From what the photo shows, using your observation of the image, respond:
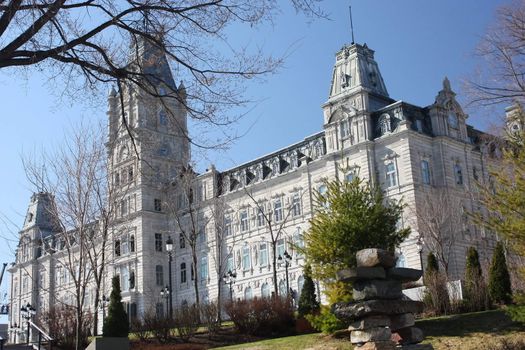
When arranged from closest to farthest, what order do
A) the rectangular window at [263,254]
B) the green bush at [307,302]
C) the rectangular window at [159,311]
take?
1. the green bush at [307,302]
2. the rectangular window at [159,311]
3. the rectangular window at [263,254]

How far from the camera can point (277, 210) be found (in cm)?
5941

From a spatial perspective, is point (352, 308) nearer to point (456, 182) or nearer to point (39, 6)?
point (39, 6)

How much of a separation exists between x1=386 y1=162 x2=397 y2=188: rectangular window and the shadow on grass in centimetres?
2772

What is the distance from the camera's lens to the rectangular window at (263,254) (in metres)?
59.3

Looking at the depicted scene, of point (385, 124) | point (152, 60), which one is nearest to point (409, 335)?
point (152, 60)

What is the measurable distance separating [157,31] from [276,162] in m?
49.9

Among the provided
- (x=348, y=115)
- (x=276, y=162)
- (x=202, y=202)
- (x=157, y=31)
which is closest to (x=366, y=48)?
(x=348, y=115)

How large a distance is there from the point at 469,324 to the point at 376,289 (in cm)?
748

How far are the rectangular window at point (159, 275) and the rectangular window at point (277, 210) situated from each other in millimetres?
15881

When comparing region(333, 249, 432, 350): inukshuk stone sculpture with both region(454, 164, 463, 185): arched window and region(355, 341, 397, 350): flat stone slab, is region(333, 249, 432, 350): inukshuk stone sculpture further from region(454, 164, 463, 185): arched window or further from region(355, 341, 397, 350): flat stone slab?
region(454, 164, 463, 185): arched window

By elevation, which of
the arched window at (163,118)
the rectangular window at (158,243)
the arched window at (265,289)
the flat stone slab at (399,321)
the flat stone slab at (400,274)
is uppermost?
the rectangular window at (158,243)

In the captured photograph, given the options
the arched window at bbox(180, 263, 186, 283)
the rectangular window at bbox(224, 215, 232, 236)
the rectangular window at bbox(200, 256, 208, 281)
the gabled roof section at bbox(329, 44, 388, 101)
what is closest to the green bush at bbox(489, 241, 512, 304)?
the gabled roof section at bbox(329, 44, 388, 101)

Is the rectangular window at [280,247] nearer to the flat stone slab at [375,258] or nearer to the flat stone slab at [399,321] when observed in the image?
the flat stone slab at [399,321]

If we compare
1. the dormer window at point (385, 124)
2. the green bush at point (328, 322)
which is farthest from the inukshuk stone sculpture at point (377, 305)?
the dormer window at point (385, 124)
